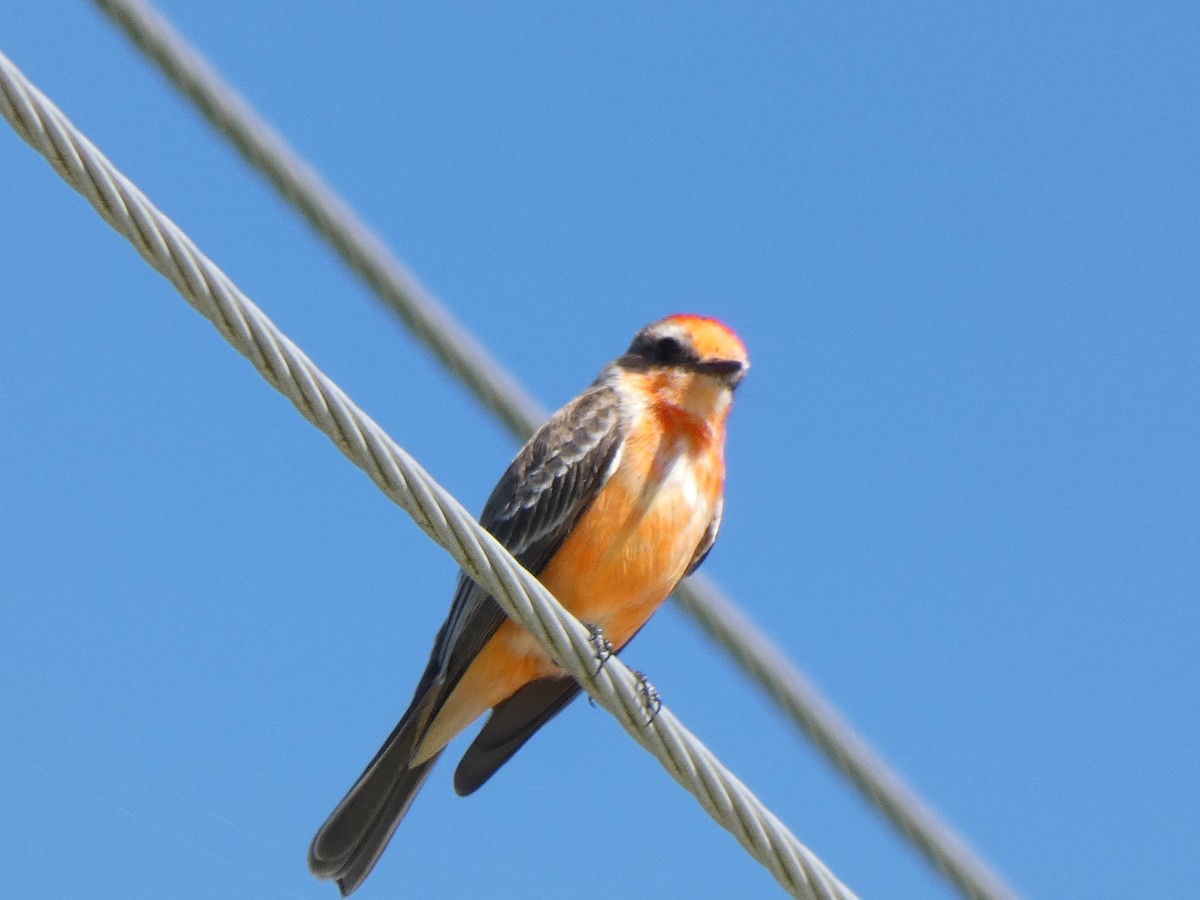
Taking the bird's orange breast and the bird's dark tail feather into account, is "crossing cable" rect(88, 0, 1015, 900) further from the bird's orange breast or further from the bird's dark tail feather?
the bird's dark tail feather

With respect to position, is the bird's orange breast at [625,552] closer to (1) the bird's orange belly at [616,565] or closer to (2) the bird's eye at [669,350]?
(1) the bird's orange belly at [616,565]

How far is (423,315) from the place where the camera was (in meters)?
4.76

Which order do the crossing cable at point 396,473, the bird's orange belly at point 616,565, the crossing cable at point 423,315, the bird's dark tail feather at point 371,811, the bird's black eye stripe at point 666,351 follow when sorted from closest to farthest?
the crossing cable at point 396,473 < the crossing cable at point 423,315 < the bird's orange belly at point 616,565 < the bird's dark tail feather at point 371,811 < the bird's black eye stripe at point 666,351

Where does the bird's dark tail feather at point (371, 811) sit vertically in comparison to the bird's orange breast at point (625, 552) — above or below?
below

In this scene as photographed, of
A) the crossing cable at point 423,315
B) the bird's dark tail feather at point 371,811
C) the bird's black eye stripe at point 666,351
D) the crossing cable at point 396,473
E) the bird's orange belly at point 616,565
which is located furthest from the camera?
the bird's black eye stripe at point 666,351

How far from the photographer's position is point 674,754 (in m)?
3.89

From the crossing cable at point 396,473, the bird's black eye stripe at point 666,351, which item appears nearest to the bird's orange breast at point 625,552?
the bird's black eye stripe at point 666,351

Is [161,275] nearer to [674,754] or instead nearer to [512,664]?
[674,754]

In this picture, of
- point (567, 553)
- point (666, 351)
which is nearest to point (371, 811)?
point (567, 553)

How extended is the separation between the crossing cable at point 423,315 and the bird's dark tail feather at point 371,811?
1.43 metres

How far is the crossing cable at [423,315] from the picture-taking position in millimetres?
4496

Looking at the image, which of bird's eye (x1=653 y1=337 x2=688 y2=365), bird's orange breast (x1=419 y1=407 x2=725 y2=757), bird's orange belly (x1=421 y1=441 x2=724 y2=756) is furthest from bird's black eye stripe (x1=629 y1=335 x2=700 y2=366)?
bird's orange belly (x1=421 y1=441 x2=724 y2=756)

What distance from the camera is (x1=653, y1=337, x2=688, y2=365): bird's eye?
6.06 metres

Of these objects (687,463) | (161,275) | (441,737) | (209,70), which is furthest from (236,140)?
(441,737)
